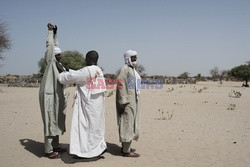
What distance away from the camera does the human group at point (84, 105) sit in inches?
175

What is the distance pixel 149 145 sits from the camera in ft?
18.5

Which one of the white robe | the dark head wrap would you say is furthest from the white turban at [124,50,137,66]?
the white robe

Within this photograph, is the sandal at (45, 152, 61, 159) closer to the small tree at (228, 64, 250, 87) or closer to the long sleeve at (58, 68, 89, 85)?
the long sleeve at (58, 68, 89, 85)

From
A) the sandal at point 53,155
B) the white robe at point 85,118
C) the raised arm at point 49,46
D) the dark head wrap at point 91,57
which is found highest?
the raised arm at point 49,46

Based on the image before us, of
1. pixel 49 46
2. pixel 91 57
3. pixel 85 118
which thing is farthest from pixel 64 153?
pixel 49 46

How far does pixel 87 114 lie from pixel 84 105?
0.18 meters

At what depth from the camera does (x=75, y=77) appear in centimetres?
441

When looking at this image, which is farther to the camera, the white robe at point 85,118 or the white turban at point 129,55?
the white turban at point 129,55

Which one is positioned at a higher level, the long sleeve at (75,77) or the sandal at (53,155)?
the long sleeve at (75,77)

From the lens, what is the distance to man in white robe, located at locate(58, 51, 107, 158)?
4.42 m

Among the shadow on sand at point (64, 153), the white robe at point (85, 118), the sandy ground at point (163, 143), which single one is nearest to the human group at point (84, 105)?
the white robe at point (85, 118)

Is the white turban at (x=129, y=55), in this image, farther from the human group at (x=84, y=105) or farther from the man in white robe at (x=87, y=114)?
the man in white robe at (x=87, y=114)

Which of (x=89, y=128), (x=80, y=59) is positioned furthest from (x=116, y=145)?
(x=80, y=59)

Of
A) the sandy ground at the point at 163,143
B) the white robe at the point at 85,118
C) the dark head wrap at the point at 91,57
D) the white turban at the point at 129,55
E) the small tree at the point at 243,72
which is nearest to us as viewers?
the white robe at the point at 85,118
